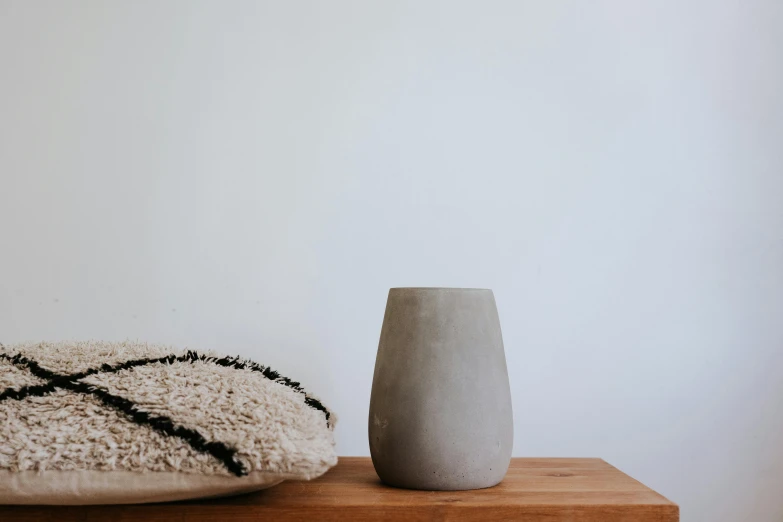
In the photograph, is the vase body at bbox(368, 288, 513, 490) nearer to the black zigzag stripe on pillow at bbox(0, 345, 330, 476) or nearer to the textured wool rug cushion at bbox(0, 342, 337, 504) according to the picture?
the textured wool rug cushion at bbox(0, 342, 337, 504)

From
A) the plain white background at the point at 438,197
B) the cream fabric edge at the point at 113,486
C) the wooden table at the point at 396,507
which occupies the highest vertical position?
the plain white background at the point at 438,197

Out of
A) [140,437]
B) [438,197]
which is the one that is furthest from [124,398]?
[438,197]

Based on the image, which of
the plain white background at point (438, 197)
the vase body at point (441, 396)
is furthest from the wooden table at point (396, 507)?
the plain white background at point (438, 197)

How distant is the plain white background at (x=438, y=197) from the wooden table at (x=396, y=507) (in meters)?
0.35

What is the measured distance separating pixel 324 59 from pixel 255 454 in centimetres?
72

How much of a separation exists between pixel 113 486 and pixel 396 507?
283 mm

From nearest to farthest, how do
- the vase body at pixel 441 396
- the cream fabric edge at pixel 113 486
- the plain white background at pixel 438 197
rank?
the cream fabric edge at pixel 113 486 → the vase body at pixel 441 396 → the plain white background at pixel 438 197

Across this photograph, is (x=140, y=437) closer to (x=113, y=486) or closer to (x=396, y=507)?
(x=113, y=486)

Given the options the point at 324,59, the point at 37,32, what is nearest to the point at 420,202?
the point at 324,59

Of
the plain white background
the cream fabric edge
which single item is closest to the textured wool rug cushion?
the cream fabric edge

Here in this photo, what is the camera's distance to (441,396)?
29.8 inches

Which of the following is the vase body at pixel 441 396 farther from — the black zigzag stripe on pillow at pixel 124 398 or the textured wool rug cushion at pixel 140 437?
the black zigzag stripe on pillow at pixel 124 398

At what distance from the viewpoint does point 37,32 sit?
1099mm

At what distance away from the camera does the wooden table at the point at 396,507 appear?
66 centimetres
